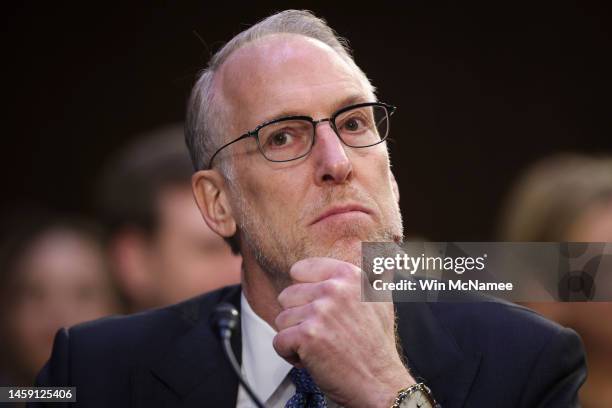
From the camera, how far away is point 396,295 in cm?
228

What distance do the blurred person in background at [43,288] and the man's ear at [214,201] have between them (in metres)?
0.66

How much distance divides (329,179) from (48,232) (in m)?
1.32

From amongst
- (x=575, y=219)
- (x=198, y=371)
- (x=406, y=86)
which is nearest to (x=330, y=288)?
(x=198, y=371)

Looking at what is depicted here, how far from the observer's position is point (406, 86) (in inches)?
115

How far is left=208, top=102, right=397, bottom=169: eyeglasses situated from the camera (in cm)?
224

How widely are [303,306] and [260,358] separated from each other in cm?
46

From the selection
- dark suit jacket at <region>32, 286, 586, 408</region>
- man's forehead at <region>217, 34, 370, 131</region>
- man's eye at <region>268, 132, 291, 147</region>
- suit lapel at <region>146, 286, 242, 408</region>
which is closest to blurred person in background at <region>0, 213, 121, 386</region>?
dark suit jacket at <region>32, 286, 586, 408</region>

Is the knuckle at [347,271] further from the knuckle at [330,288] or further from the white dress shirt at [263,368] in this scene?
the white dress shirt at [263,368]

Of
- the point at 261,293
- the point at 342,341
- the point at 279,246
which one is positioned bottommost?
the point at 342,341

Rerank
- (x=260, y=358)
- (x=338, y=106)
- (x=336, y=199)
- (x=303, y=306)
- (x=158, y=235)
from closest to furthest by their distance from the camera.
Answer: (x=303, y=306) < (x=336, y=199) < (x=338, y=106) < (x=260, y=358) < (x=158, y=235)

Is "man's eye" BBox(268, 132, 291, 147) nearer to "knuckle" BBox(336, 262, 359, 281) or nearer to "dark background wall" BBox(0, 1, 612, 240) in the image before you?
"knuckle" BBox(336, 262, 359, 281)

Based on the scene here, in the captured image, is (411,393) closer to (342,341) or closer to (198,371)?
(342,341)

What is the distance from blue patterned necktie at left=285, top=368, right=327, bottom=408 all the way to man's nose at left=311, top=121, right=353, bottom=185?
53 cm

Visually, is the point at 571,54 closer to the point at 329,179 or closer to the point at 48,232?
the point at 329,179
